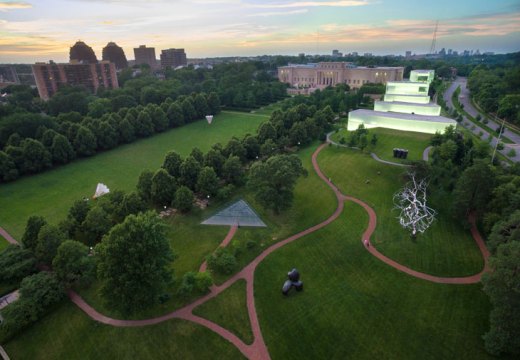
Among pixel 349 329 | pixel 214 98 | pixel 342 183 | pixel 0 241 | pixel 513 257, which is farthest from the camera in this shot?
pixel 214 98

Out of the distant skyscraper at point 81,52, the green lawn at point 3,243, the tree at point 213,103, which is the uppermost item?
the distant skyscraper at point 81,52

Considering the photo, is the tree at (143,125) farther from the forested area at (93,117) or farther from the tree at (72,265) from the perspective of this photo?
the tree at (72,265)

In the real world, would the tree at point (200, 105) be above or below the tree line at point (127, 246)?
above

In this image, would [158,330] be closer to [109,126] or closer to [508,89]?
[109,126]

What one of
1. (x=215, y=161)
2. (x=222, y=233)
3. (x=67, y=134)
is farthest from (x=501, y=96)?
(x=67, y=134)

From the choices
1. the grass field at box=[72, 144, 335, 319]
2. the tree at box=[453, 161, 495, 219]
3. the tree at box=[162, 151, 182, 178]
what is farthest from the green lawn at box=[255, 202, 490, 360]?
the tree at box=[162, 151, 182, 178]

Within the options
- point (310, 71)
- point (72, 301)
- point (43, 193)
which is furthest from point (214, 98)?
point (72, 301)

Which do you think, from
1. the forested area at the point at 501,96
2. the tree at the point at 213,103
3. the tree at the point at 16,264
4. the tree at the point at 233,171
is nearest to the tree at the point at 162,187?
the tree at the point at 233,171

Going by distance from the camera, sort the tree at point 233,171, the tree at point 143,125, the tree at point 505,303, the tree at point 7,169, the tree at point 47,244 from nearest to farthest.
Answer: the tree at point 505,303
the tree at point 47,244
the tree at point 233,171
the tree at point 7,169
the tree at point 143,125
